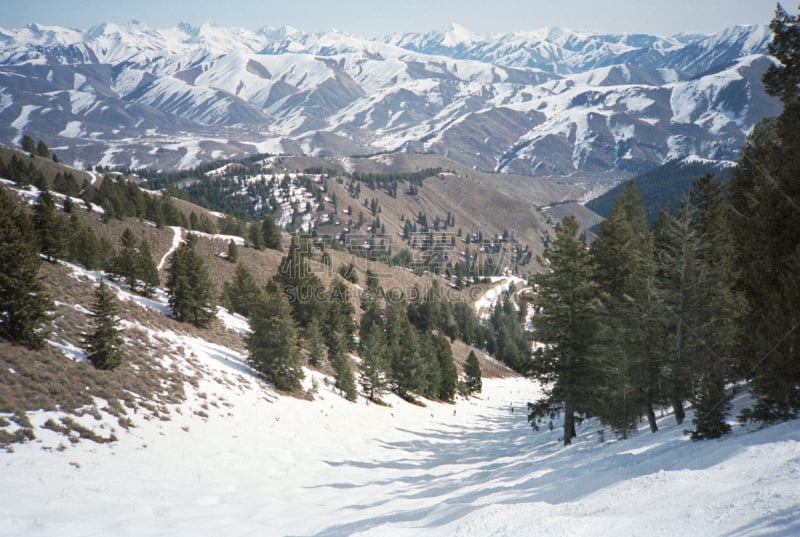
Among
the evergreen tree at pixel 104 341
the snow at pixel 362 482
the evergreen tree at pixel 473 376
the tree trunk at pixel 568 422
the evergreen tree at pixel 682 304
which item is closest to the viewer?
the snow at pixel 362 482

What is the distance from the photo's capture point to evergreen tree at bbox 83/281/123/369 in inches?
979

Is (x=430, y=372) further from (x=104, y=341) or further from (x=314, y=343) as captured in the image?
(x=104, y=341)

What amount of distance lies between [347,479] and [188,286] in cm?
2496

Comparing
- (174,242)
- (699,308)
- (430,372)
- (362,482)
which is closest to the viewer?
(699,308)

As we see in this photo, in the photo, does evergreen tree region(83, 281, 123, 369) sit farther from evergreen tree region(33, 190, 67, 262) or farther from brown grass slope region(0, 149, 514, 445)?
evergreen tree region(33, 190, 67, 262)

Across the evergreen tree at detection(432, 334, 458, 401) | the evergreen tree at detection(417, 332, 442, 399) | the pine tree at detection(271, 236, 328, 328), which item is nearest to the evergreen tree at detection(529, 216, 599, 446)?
the pine tree at detection(271, 236, 328, 328)

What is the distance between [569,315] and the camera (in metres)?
23.4

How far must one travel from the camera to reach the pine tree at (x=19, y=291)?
22.2m

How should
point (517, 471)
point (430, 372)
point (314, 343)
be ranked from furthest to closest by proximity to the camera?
point (430, 372), point (314, 343), point (517, 471)

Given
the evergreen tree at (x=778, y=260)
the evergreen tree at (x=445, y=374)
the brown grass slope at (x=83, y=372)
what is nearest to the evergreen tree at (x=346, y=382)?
the brown grass slope at (x=83, y=372)

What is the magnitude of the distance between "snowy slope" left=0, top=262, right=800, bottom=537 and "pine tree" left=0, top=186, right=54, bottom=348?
2.77 m

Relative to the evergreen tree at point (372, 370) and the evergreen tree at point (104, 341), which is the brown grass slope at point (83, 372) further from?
the evergreen tree at point (372, 370)

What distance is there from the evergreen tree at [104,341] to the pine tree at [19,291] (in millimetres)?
2270

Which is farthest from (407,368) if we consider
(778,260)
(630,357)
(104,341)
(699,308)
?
(778,260)
